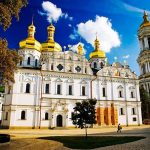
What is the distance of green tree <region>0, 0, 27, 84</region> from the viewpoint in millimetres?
16870

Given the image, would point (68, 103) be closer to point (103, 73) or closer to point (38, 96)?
point (38, 96)

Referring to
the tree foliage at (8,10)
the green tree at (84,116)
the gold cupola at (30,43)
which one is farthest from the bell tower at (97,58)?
the tree foliage at (8,10)

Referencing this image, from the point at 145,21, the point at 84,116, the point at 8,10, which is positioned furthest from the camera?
the point at 145,21

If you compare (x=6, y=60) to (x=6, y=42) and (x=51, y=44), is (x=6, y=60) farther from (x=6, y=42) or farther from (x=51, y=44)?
(x=51, y=44)

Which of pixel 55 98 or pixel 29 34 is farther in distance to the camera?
pixel 29 34

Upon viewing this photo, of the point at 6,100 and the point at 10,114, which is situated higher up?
the point at 6,100

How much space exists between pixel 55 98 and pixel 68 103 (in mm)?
2666

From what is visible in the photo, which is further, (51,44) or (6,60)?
(51,44)

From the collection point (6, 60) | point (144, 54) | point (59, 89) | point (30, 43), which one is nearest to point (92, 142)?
point (6, 60)

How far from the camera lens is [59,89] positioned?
39.0 meters

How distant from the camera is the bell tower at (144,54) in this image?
63.4m

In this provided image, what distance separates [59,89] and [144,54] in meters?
36.8

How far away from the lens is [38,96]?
3703 cm

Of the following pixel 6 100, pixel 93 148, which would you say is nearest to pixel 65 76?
pixel 6 100
